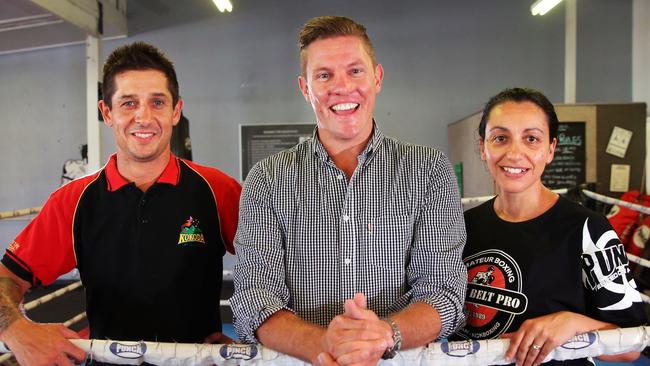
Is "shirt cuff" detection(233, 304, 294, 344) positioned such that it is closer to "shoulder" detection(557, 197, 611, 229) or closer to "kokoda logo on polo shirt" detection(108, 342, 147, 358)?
"kokoda logo on polo shirt" detection(108, 342, 147, 358)

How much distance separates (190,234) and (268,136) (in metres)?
3.76

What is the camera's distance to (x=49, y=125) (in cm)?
546

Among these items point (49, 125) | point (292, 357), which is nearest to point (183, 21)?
point (49, 125)

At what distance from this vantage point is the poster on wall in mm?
5188

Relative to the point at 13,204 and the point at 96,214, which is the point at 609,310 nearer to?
the point at 96,214

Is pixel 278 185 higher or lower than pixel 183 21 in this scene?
lower

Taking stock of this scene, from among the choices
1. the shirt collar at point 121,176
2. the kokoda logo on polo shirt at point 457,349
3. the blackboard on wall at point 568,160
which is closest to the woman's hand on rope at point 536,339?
the kokoda logo on polo shirt at point 457,349

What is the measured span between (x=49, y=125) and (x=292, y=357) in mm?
5674

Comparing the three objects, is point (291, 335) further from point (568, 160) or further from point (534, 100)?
point (568, 160)

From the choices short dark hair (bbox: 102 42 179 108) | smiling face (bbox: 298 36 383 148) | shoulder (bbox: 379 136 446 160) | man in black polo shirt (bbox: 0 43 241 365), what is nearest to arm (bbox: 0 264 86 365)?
man in black polo shirt (bbox: 0 43 241 365)

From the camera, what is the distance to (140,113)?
1491 mm

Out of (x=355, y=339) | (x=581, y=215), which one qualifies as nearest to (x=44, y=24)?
(x=355, y=339)

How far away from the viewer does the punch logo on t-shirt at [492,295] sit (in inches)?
50.8

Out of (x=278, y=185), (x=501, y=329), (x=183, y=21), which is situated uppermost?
(x=183, y=21)
